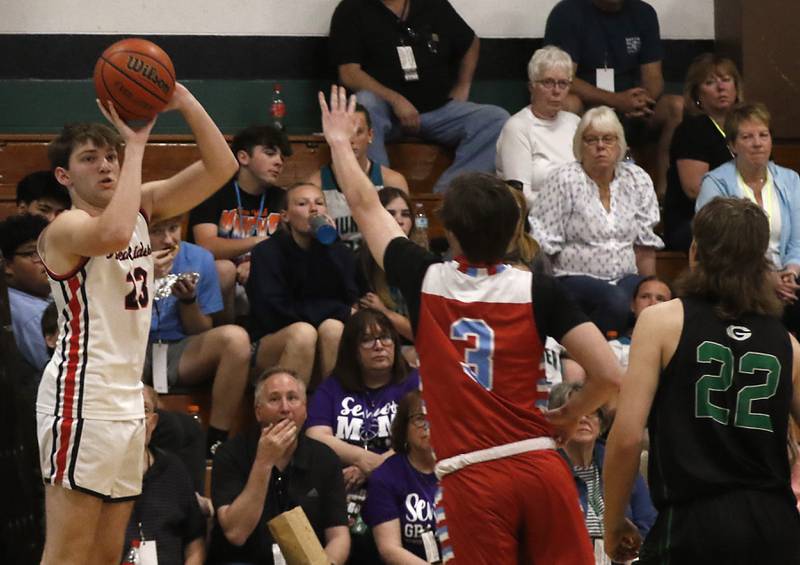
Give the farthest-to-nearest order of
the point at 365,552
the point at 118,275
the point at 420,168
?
the point at 420,168 < the point at 365,552 < the point at 118,275

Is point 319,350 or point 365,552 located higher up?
point 319,350

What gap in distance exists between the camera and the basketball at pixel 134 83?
4608 mm

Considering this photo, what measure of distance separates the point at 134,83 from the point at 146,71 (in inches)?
2.6

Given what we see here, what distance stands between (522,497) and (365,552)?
2.65 m

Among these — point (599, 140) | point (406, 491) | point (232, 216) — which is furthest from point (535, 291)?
point (232, 216)

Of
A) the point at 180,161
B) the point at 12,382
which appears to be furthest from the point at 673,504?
the point at 180,161

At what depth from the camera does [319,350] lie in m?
7.64

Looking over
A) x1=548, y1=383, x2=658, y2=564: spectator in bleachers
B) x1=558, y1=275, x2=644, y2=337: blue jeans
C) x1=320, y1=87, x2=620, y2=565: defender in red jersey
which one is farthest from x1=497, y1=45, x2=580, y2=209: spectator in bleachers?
x1=320, y1=87, x2=620, y2=565: defender in red jersey

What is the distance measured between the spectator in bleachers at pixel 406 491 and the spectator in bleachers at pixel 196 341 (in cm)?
116

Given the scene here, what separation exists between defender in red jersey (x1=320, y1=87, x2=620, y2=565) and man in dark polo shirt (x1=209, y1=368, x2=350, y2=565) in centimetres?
209

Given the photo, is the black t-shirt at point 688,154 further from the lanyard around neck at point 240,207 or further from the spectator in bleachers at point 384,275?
the lanyard around neck at point 240,207

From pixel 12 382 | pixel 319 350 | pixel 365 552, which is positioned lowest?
pixel 365 552

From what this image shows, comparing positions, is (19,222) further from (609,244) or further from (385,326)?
(609,244)

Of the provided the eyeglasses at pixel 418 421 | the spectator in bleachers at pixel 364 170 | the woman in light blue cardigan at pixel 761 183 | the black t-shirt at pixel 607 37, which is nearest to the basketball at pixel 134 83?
the eyeglasses at pixel 418 421
